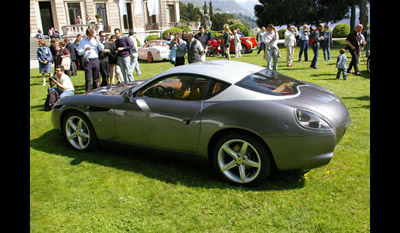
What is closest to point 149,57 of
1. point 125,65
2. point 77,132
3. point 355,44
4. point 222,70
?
point 125,65

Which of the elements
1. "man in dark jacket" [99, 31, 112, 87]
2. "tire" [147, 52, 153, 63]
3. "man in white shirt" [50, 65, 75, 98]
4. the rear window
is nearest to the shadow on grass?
the rear window

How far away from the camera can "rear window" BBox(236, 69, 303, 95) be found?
410cm

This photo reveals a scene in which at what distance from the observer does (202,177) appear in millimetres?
4355

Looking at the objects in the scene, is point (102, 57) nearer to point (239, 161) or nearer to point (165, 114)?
point (165, 114)

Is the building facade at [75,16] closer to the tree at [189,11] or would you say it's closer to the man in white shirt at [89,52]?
the man in white shirt at [89,52]

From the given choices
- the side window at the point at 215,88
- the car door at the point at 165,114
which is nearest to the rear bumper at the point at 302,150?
the side window at the point at 215,88

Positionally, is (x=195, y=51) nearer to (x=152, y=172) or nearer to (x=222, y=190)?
(x=152, y=172)

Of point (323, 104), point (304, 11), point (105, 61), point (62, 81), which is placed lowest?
point (323, 104)

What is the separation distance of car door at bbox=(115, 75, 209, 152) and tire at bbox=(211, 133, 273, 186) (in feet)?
1.23

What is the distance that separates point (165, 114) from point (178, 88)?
0.44m

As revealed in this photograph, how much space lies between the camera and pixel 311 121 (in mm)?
3602

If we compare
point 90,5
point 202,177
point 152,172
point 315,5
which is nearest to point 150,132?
point 152,172

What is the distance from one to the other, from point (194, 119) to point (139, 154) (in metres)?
1.54
